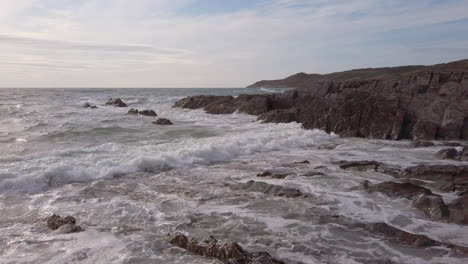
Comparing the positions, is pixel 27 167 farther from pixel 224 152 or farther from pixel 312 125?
pixel 312 125

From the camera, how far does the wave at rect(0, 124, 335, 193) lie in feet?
31.0

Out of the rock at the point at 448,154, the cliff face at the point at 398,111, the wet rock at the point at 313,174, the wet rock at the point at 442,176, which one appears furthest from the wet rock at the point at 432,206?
the cliff face at the point at 398,111

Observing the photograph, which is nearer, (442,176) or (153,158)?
(442,176)

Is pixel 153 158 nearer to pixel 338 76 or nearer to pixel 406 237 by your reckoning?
pixel 406 237

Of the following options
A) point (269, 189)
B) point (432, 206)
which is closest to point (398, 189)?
point (432, 206)

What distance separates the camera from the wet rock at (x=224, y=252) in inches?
198

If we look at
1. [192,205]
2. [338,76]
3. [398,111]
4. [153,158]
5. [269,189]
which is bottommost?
[192,205]

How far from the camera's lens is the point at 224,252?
518 centimetres

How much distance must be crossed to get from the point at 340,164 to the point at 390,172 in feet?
4.70

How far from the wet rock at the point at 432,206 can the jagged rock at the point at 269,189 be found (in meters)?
2.13

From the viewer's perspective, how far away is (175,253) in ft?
17.8

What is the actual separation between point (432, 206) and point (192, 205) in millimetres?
4344

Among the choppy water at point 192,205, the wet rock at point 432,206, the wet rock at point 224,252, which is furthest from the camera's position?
the wet rock at point 432,206

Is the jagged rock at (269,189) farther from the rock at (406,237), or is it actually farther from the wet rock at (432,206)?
the wet rock at (432,206)
